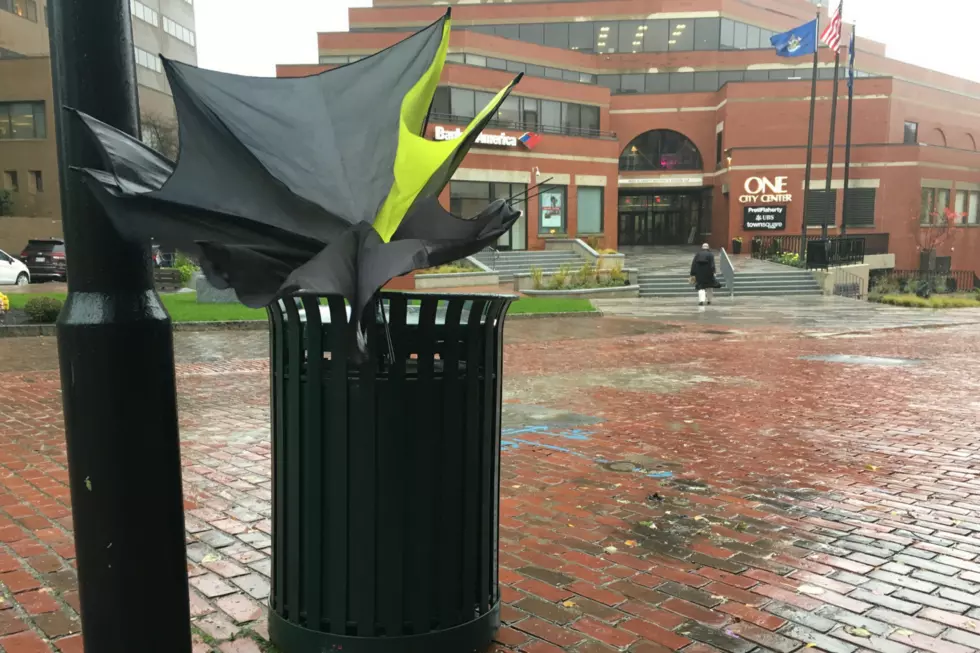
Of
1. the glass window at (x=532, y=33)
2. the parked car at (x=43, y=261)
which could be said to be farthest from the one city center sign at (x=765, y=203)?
the parked car at (x=43, y=261)

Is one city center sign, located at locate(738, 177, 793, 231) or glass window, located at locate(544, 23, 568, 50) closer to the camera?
one city center sign, located at locate(738, 177, 793, 231)

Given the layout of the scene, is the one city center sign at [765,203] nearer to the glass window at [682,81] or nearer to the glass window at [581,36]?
the glass window at [682,81]

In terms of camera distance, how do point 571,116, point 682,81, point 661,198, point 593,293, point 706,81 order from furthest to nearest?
point 682,81 < point 706,81 < point 661,198 < point 571,116 < point 593,293

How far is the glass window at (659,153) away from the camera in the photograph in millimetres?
48344

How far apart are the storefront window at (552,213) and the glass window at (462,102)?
232 inches

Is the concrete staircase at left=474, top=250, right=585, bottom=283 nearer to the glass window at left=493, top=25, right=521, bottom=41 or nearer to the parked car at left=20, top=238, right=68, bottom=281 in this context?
the parked car at left=20, top=238, right=68, bottom=281

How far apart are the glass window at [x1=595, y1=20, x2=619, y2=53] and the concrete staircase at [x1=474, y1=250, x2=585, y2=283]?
21.8 metres

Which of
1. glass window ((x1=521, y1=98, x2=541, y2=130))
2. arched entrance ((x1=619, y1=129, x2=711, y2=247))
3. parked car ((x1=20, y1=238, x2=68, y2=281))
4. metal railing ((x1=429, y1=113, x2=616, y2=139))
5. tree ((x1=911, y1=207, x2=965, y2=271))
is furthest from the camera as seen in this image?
arched entrance ((x1=619, y1=129, x2=711, y2=247))

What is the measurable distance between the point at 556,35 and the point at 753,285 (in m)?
29.3

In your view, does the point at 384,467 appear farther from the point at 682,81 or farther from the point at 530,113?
the point at 682,81

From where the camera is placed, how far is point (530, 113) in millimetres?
41188

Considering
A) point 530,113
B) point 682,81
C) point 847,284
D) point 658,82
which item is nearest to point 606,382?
point 847,284

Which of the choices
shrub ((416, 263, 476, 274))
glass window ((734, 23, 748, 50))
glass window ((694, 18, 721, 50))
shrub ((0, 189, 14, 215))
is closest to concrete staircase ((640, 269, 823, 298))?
shrub ((416, 263, 476, 274))

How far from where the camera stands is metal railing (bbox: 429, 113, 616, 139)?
124 ft
